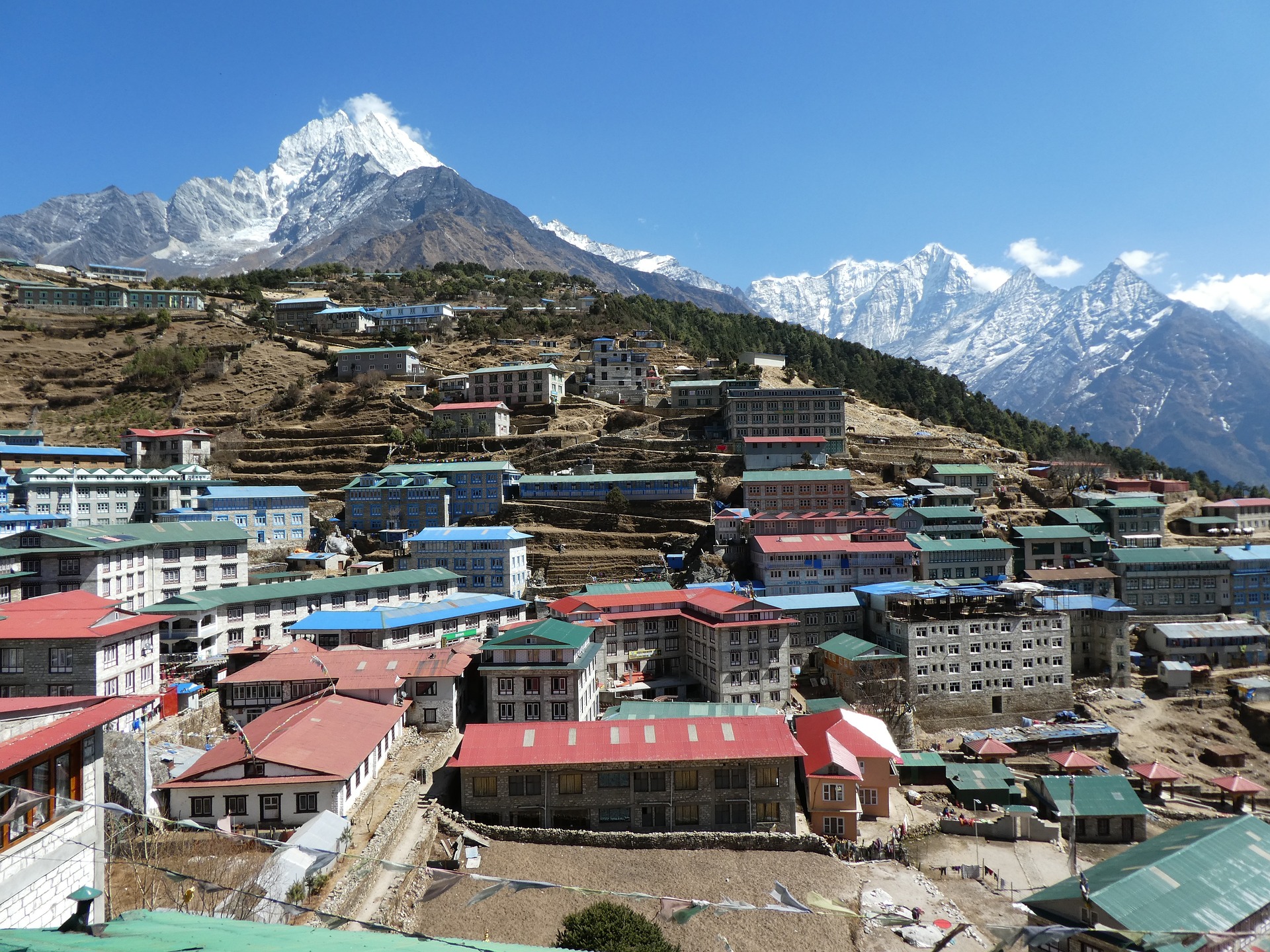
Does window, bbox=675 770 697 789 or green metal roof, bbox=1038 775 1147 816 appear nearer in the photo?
window, bbox=675 770 697 789

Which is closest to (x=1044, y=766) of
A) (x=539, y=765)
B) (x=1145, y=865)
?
(x=1145, y=865)

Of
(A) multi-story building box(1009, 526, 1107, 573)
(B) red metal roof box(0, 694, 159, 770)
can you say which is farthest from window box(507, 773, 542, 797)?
(A) multi-story building box(1009, 526, 1107, 573)

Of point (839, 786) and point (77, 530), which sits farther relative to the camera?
point (77, 530)

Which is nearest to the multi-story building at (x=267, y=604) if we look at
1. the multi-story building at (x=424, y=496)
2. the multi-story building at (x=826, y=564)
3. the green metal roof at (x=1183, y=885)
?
the multi-story building at (x=424, y=496)

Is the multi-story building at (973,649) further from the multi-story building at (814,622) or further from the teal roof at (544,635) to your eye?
the teal roof at (544,635)

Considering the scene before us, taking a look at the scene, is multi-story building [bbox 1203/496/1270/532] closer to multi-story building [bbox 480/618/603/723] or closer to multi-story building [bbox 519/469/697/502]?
multi-story building [bbox 519/469/697/502]

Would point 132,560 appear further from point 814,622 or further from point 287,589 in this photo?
point 814,622

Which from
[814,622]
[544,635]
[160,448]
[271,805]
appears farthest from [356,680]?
[160,448]

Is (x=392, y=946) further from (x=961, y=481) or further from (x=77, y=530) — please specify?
(x=961, y=481)

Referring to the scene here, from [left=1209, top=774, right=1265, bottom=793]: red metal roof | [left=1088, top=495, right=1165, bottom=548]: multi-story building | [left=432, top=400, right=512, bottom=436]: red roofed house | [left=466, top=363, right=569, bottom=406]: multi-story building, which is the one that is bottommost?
[left=1209, top=774, right=1265, bottom=793]: red metal roof
